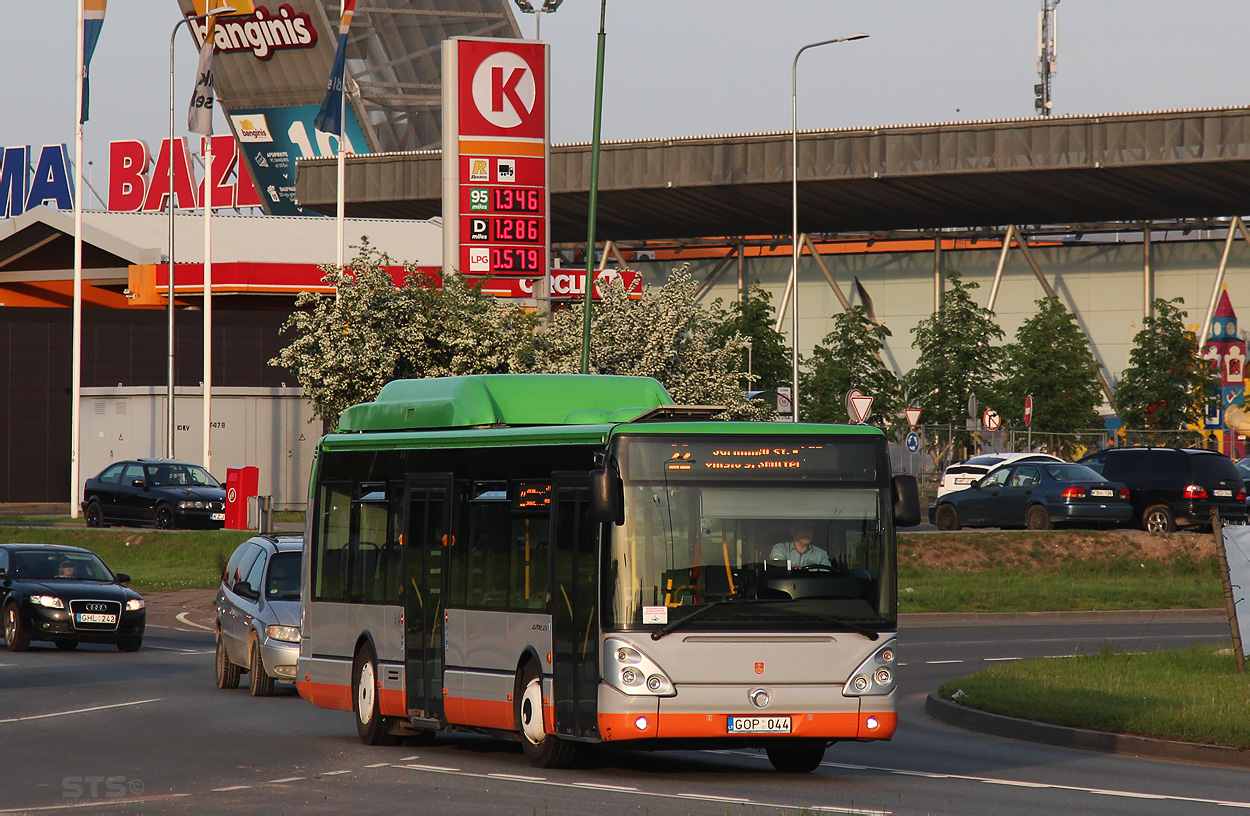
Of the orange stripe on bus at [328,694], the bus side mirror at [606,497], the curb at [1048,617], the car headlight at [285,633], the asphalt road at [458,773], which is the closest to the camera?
the asphalt road at [458,773]

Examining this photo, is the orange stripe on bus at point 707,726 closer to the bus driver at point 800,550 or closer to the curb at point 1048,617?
the bus driver at point 800,550

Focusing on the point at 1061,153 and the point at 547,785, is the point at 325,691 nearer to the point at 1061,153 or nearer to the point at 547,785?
the point at 547,785

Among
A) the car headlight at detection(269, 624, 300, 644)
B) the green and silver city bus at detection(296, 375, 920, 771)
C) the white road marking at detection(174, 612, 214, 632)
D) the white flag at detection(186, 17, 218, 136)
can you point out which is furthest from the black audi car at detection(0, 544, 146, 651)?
the white flag at detection(186, 17, 218, 136)

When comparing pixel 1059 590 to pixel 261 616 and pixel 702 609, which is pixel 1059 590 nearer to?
pixel 261 616

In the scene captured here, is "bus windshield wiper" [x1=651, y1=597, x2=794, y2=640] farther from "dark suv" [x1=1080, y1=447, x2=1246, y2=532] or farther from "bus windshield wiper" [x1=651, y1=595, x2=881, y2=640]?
"dark suv" [x1=1080, y1=447, x2=1246, y2=532]

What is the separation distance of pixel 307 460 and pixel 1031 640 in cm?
3274

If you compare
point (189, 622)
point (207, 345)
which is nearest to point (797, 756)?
point (189, 622)

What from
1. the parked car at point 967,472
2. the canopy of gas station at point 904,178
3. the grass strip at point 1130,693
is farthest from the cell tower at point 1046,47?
the grass strip at point 1130,693

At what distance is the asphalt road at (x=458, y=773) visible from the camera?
35.6ft

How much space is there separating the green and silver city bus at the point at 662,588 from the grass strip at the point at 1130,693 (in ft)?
10.7

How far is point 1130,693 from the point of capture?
53.3 feet

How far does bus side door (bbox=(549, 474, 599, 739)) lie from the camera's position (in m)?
12.0

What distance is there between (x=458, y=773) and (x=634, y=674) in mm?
1708

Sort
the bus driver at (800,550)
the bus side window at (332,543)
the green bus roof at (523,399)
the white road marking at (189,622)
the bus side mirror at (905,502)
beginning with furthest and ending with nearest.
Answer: the white road marking at (189,622) < the bus side window at (332,543) < the green bus roof at (523,399) < the bus side mirror at (905,502) < the bus driver at (800,550)
